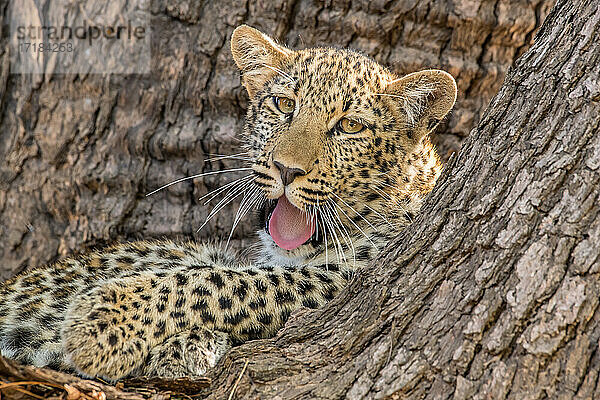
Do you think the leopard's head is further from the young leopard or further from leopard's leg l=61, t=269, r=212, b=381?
leopard's leg l=61, t=269, r=212, b=381

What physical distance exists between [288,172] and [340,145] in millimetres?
472

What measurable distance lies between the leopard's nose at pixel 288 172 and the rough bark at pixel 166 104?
1.40 metres

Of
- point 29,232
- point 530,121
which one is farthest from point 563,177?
point 29,232

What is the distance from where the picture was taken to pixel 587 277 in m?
2.58

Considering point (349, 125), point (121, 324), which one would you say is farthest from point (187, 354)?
point (349, 125)

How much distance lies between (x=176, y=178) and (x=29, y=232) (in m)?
1.25

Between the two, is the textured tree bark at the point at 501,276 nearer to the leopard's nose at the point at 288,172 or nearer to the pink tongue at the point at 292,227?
the leopard's nose at the point at 288,172

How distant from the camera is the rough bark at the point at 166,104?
17.4 ft

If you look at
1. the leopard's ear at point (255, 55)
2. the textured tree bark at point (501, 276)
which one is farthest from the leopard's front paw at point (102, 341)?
the leopard's ear at point (255, 55)

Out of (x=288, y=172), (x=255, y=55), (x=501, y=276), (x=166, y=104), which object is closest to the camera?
(x=501, y=276)

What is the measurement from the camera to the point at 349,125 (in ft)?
14.9

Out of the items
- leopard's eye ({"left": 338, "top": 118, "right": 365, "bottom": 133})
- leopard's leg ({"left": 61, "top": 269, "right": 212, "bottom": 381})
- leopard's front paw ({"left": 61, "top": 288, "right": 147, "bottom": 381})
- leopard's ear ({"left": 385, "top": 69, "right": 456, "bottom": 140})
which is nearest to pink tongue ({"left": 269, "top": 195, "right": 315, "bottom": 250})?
leopard's eye ({"left": 338, "top": 118, "right": 365, "bottom": 133})

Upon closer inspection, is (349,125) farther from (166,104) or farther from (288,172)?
(166,104)

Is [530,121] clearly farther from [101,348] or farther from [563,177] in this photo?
[101,348]
